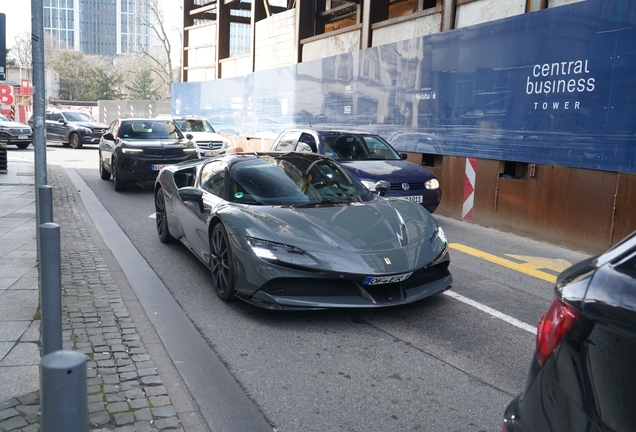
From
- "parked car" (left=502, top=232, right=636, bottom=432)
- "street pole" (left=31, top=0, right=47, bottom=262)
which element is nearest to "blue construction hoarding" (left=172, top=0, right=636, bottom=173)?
"street pole" (left=31, top=0, right=47, bottom=262)

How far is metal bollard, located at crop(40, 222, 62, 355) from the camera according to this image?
3.07 meters

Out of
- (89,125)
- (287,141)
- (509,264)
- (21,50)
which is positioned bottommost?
(509,264)

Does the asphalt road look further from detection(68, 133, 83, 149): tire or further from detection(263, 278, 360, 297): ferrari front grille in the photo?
detection(68, 133, 83, 149): tire

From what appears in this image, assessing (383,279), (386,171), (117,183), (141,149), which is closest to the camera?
(383,279)

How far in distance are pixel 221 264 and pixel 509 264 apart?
377cm

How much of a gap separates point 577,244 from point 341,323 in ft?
17.0

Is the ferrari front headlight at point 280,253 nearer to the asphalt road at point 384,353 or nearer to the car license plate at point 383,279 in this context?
the car license plate at point 383,279

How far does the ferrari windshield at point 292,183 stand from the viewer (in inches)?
243

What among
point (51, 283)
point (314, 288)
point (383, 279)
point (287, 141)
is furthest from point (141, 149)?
point (51, 283)

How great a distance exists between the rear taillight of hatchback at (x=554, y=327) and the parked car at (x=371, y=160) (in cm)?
764

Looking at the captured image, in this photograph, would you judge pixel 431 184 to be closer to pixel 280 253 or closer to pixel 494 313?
pixel 494 313

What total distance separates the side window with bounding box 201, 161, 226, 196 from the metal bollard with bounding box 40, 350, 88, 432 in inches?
184

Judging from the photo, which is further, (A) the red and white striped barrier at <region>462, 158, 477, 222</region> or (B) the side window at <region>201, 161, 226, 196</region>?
(A) the red and white striped barrier at <region>462, 158, 477, 222</region>

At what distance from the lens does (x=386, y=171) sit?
10.3 metres
